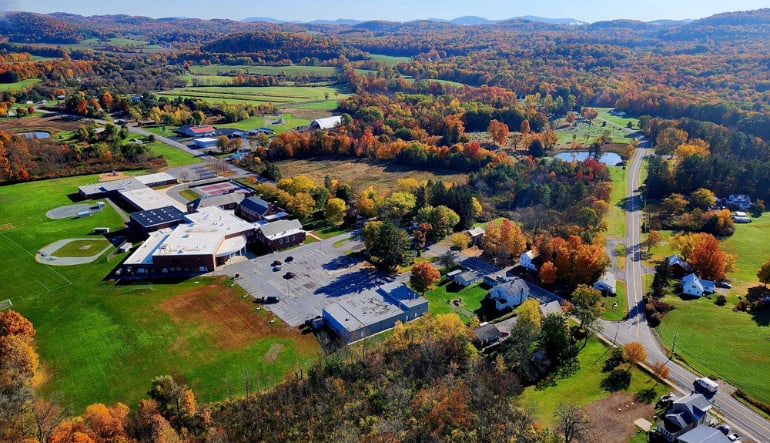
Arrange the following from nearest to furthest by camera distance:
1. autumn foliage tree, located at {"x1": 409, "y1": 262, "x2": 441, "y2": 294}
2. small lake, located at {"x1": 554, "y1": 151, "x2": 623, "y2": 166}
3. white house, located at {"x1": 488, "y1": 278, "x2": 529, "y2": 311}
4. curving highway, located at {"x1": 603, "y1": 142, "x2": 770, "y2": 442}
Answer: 1. curving highway, located at {"x1": 603, "y1": 142, "x2": 770, "y2": 442}
2. white house, located at {"x1": 488, "y1": 278, "x2": 529, "y2": 311}
3. autumn foliage tree, located at {"x1": 409, "y1": 262, "x2": 441, "y2": 294}
4. small lake, located at {"x1": 554, "y1": 151, "x2": 623, "y2": 166}

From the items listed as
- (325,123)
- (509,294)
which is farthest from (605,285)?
(325,123)

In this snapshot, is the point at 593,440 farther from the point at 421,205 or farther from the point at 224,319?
the point at 421,205

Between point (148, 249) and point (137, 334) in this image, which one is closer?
point (137, 334)

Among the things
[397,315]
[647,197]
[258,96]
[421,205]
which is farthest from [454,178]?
[258,96]

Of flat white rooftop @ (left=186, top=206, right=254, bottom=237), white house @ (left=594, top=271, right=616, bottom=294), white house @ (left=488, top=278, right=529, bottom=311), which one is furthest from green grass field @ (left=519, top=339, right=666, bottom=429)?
flat white rooftop @ (left=186, top=206, right=254, bottom=237)

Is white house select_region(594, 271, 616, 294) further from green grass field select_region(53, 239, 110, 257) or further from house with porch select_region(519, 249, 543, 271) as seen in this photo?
green grass field select_region(53, 239, 110, 257)

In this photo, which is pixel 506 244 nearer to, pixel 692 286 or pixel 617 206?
pixel 692 286

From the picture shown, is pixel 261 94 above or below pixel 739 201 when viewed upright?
above
